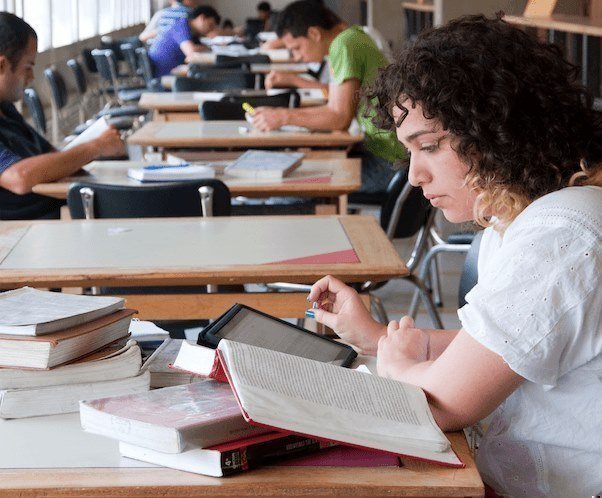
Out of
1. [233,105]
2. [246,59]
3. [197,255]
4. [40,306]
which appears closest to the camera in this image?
[40,306]

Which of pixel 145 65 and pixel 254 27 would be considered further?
pixel 254 27

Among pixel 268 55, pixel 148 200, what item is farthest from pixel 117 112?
pixel 148 200

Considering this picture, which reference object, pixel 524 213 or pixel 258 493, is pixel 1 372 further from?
pixel 524 213

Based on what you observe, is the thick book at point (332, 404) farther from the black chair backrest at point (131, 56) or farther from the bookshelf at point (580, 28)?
the black chair backrest at point (131, 56)

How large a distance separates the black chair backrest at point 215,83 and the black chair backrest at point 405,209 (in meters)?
2.78

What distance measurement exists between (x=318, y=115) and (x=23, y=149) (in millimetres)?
1317

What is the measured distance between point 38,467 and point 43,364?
0.17m

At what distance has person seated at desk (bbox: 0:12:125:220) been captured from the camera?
3.35 meters

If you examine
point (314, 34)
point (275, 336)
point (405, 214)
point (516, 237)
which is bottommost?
point (405, 214)

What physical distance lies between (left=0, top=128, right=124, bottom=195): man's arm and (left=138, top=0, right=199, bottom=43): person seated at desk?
743cm

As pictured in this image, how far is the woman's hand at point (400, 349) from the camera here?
1.47 meters

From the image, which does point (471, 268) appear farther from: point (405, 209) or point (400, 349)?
point (405, 209)

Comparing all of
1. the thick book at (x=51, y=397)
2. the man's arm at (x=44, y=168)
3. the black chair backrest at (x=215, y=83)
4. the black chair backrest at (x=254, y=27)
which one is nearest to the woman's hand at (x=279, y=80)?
the black chair backrest at (x=215, y=83)

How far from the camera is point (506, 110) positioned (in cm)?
137
